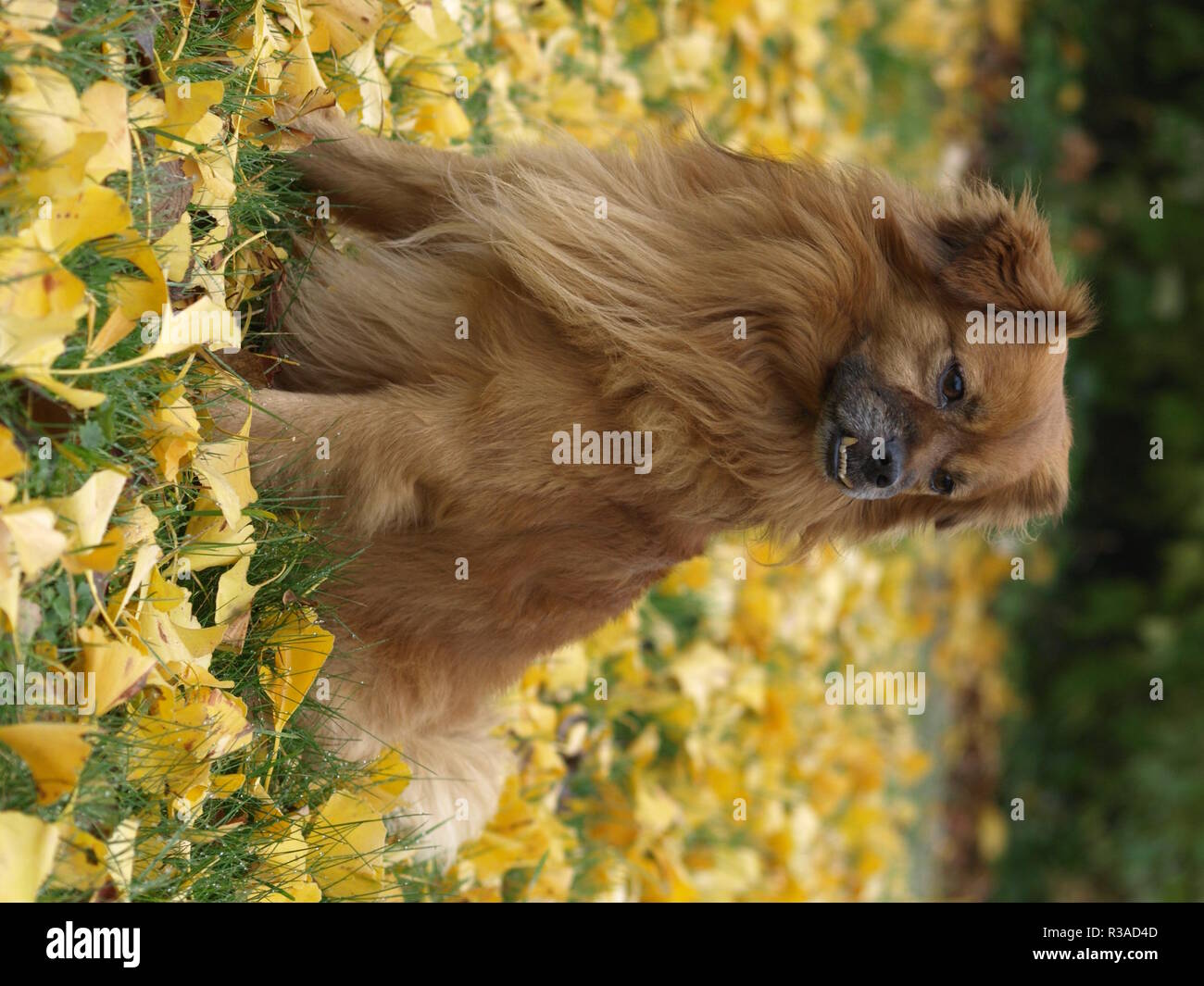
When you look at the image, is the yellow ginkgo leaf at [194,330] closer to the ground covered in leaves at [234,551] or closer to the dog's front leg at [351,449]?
the ground covered in leaves at [234,551]

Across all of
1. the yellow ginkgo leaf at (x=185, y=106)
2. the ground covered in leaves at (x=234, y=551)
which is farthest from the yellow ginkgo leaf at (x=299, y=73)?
the yellow ginkgo leaf at (x=185, y=106)

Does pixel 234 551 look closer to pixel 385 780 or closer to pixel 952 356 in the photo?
pixel 385 780

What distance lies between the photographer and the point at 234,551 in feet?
9.09

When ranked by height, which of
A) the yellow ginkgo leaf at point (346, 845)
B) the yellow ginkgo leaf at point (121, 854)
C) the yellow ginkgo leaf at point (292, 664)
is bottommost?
the yellow ginkgo leaf at point (346, 845)

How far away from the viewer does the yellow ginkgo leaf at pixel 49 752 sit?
2.01 m

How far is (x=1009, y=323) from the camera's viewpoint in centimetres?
343

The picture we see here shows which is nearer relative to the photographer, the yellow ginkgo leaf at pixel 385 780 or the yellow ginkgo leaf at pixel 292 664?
the yellow ginkgo leaf at pixel 292 664

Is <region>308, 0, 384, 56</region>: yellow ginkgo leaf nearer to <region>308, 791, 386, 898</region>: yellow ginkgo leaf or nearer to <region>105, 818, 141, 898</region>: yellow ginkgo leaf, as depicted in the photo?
<region>308, 791, 386, 898</region>: yellow ginkgo leaf

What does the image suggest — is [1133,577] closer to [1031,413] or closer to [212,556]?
[1031,413]

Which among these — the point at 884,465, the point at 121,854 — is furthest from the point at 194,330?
the point at 884,465

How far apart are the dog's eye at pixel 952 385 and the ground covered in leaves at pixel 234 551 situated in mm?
703

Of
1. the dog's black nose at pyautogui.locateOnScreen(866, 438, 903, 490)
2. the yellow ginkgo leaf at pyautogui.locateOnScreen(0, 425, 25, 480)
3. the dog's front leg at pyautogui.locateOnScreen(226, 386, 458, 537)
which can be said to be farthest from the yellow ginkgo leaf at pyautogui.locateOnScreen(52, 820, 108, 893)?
the dog's black nose at pyautogui.locateOnScreen(866, 438, 903, 490)

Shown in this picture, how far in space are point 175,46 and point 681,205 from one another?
1.34 m

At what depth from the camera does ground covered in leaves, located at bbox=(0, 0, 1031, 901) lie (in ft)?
7.02
